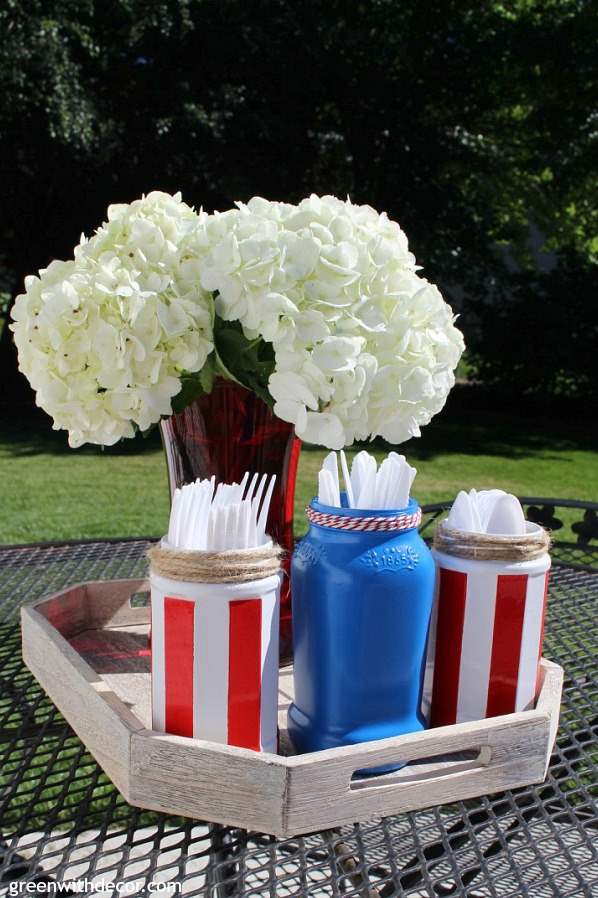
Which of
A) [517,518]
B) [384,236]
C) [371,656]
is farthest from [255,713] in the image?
[384,236]

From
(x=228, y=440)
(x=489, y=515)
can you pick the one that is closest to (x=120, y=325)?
(x=228, y=440)

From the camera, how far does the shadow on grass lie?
7.51 m

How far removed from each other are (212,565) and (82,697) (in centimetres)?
30

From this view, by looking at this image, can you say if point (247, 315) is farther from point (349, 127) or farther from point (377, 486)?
point (349, 127)

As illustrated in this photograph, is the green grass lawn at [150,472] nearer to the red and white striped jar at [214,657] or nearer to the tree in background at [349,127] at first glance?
the tree in background at [349,127]

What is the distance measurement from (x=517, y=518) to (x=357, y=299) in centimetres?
33

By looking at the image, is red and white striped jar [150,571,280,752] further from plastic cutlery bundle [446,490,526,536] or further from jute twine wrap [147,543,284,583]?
plastic cutlery bundle [446,490,526,536]

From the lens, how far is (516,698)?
3.19 ft

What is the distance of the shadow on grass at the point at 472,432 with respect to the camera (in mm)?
7508

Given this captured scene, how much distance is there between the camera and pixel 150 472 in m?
6.27

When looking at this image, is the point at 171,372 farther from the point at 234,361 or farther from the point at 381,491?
the point at 381,491

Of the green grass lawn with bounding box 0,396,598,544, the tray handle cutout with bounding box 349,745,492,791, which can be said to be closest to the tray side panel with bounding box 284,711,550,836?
the tray handle cutout with bounding box 349,745,492,791

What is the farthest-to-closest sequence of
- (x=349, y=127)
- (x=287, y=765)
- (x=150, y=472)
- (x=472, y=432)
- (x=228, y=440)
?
(x=349, y=127), (x=472, y=432), (x=150, y=472), (x=228, y=440), (x=287, y=765)

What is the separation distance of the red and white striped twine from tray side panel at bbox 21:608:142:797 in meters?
0.30
